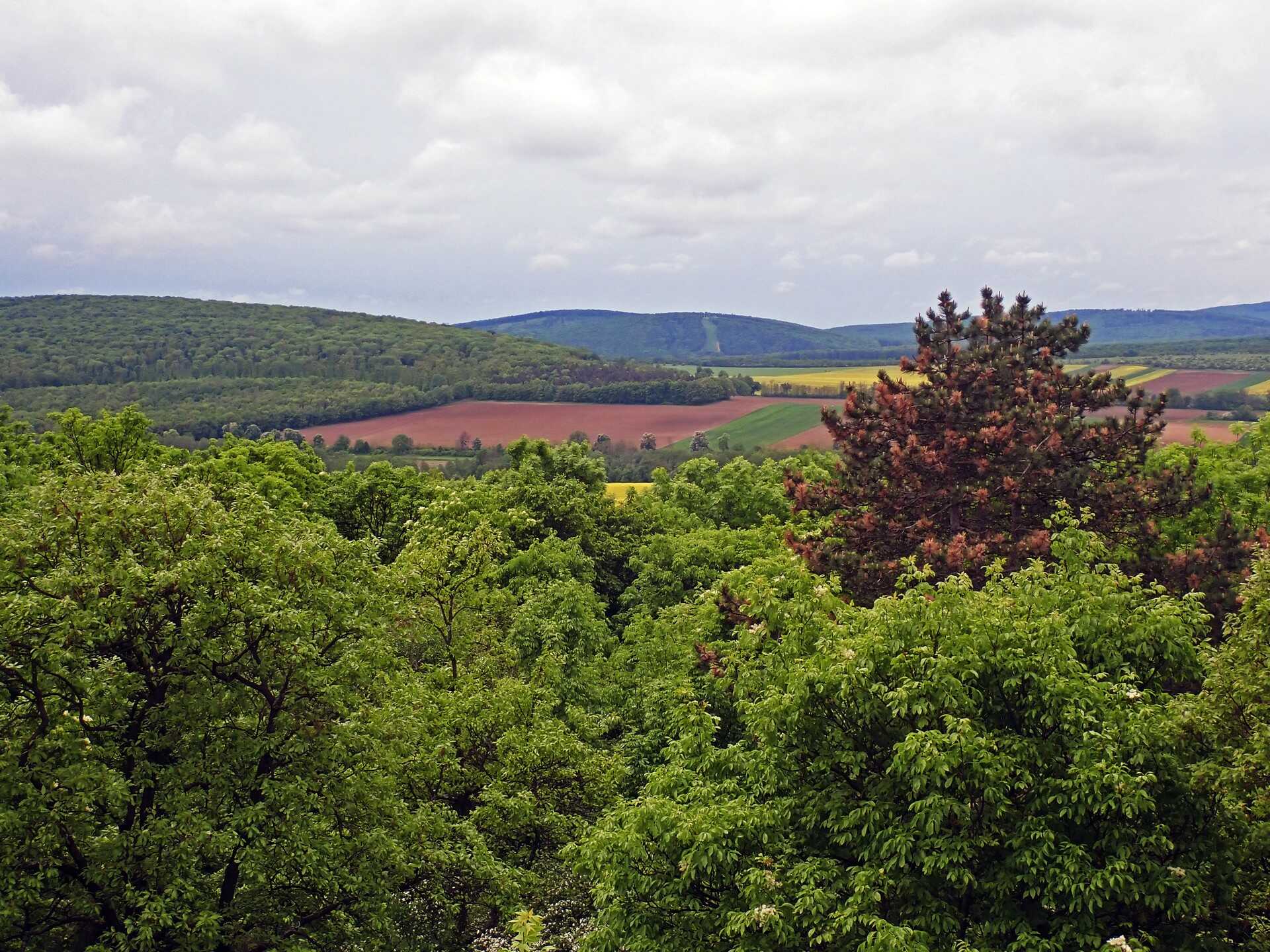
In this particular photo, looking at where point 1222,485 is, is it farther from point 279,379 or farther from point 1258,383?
point 279,379

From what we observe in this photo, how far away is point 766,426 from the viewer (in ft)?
382

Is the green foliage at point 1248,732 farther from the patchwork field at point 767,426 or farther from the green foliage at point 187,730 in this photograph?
the patchwork field at point 767,426

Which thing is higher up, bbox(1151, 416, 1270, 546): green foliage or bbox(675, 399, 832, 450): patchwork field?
bbox(1151, 416, 1270, 546): green foliage

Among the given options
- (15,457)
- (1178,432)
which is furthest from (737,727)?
(1178,432)

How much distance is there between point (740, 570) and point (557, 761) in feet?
24.6

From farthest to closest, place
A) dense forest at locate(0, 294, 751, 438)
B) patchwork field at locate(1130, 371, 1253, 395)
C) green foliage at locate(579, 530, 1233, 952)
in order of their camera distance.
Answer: dense forest at locate(0, 294, 751, 438) → patchwork field at locate(1130, 371, 1253, 395) → green foliage at locate(579, 530, 1233, 952)

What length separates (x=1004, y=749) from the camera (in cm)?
1391

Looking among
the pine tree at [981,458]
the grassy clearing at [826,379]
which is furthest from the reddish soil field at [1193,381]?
the pine tree at [981,458]

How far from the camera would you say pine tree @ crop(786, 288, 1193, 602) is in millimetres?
25469

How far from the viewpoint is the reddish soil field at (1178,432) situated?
140 feet

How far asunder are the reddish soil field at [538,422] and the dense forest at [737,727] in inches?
3168

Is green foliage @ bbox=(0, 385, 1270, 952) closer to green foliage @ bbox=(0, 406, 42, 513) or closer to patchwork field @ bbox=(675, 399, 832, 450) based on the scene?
green foliage @ bbox=(0, 406, 42, 513)

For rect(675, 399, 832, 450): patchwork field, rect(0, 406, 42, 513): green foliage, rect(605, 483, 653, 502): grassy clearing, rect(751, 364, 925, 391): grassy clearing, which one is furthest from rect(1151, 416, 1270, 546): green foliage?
rect(751, 364, 925, 391): grassy clearing

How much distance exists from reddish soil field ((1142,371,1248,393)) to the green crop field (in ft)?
123
